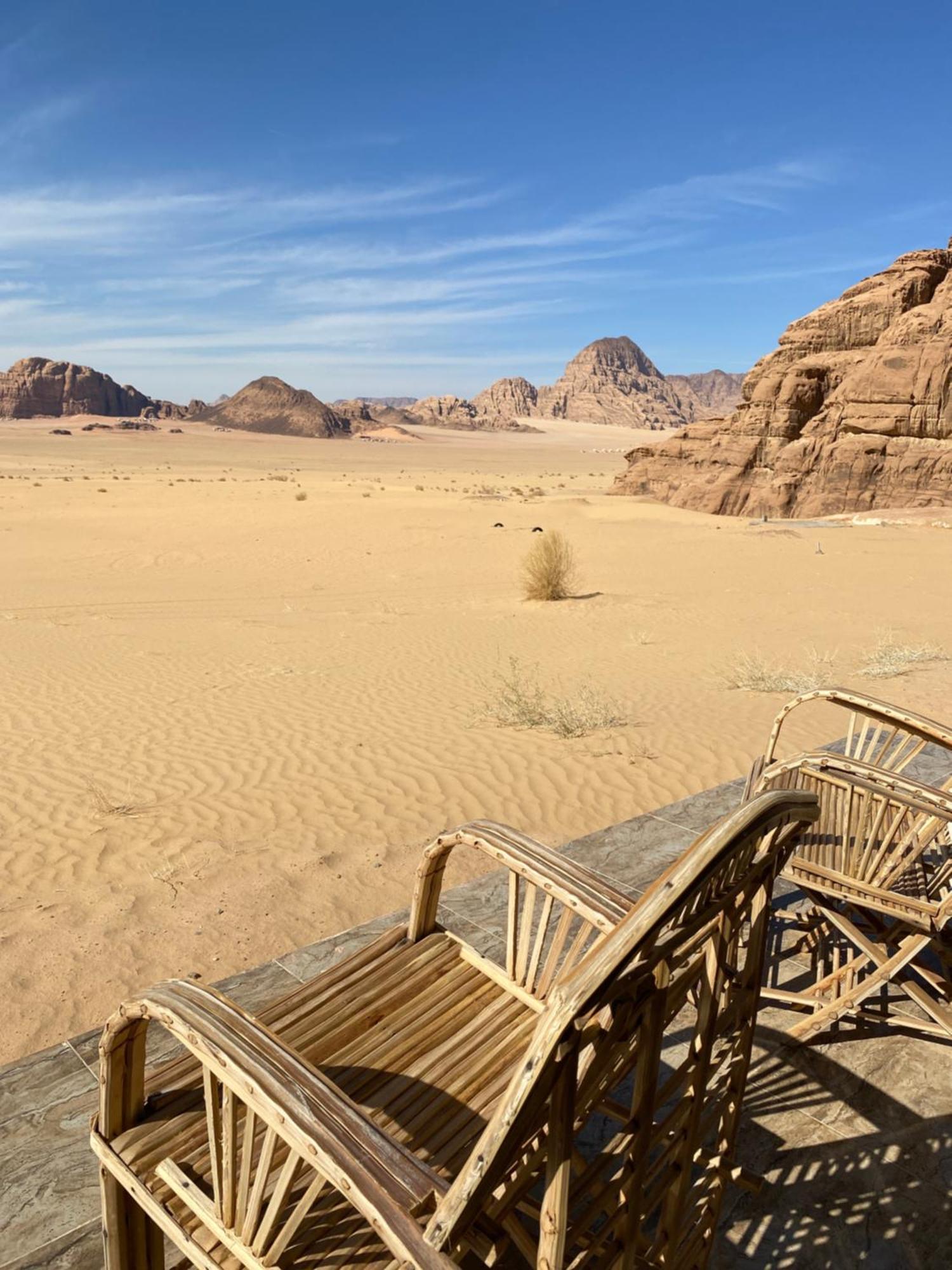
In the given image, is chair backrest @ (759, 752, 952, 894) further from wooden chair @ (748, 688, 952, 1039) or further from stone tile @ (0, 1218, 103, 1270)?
stone tile @ (0, 1218, 103, 1270)

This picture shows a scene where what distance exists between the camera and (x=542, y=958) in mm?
2877

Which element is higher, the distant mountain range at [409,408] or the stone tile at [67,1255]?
the distant mountain range at [409,408]

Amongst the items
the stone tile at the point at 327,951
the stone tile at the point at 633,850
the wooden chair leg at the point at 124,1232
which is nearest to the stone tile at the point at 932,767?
the stone tile at the point at 633,850

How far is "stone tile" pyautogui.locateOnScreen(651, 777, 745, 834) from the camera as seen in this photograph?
4.02 meters

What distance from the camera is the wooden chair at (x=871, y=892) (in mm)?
2482

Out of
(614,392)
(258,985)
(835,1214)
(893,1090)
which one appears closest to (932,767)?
(893,1090)

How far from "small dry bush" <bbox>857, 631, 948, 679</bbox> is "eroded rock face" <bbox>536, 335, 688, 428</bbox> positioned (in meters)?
141

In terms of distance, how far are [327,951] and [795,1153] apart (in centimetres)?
153

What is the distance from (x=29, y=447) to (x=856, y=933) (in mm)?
70113

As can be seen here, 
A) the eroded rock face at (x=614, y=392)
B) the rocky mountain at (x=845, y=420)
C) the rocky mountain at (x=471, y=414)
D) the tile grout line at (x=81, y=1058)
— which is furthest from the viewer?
the eroded rock face at (x=614, y=392)

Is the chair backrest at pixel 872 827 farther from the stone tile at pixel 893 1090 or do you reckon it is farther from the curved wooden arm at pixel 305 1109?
the curved wooden arm at pixel 305 1109

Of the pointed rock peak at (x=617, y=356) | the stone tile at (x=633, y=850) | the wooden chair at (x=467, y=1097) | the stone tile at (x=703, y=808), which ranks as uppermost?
the pointed rock peak at (x=617, y=356)

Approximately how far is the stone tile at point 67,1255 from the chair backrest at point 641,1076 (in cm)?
92

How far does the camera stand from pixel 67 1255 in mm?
1852
